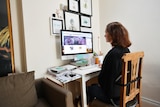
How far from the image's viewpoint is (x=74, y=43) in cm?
183

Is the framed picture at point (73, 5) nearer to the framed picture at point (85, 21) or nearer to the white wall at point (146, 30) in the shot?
the framed picture at point (85, 21)

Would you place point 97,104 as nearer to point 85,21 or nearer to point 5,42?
point 5,42

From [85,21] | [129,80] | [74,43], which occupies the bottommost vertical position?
[129,80]

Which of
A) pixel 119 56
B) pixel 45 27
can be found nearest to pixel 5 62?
pixel 45 27

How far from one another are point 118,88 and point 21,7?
139 centimetres

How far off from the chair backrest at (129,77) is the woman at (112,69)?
0.29 feet

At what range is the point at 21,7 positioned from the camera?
1470mm

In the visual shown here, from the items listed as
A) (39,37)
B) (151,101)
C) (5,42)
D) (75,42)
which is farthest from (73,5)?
(151,101)

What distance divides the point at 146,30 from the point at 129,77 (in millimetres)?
1033

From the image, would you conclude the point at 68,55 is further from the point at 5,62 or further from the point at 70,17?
the point at 5,62

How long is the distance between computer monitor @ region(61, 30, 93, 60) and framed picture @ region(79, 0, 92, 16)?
45 cm

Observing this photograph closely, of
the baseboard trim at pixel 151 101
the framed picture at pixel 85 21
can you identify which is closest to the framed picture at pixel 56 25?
the framed picture at pixel 85 21

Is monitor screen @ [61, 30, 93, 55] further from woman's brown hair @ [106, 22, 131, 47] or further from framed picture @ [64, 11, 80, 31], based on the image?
woman's brown hair @ [106, 22, 131, 47]

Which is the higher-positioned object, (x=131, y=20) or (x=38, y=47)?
(x=131, y=20)
